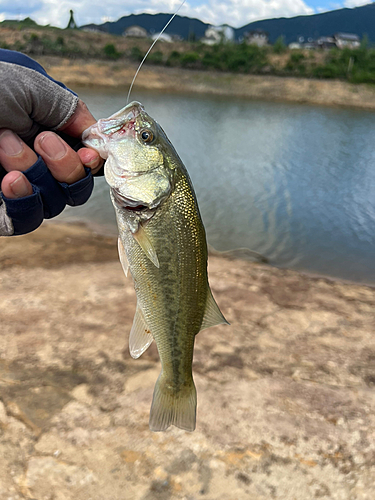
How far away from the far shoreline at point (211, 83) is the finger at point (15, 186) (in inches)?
1786

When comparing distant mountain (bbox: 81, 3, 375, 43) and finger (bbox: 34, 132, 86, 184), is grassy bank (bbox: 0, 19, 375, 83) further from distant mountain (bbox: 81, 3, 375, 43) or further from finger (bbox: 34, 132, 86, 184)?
distant mountain (bbox: 81, 3, 375, 43)

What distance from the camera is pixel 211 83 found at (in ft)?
165

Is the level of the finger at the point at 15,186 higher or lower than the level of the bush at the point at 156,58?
lower

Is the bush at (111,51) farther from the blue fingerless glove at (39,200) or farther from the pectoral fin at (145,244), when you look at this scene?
the pectoral fin at (145,244)

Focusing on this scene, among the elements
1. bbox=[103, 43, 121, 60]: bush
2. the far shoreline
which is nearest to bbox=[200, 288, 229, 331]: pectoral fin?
the far shoreline

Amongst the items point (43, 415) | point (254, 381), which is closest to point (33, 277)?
point (43, 415)

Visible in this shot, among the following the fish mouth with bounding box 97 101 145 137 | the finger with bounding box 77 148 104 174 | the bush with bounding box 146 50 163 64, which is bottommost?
the finger with bounding box 77 148 104 174

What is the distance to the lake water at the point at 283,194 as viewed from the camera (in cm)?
949

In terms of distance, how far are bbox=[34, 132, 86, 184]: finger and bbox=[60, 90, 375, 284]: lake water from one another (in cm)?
690

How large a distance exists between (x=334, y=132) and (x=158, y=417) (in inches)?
1024

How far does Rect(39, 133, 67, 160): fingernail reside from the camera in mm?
2156

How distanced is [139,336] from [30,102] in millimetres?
1455

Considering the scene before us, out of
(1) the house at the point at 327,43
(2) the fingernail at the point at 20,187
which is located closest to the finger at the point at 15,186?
(2) the fingernail at the point at 20,187

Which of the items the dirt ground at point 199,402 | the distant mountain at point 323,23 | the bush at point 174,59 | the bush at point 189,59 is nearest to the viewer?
the dirt ground at point 199,402
